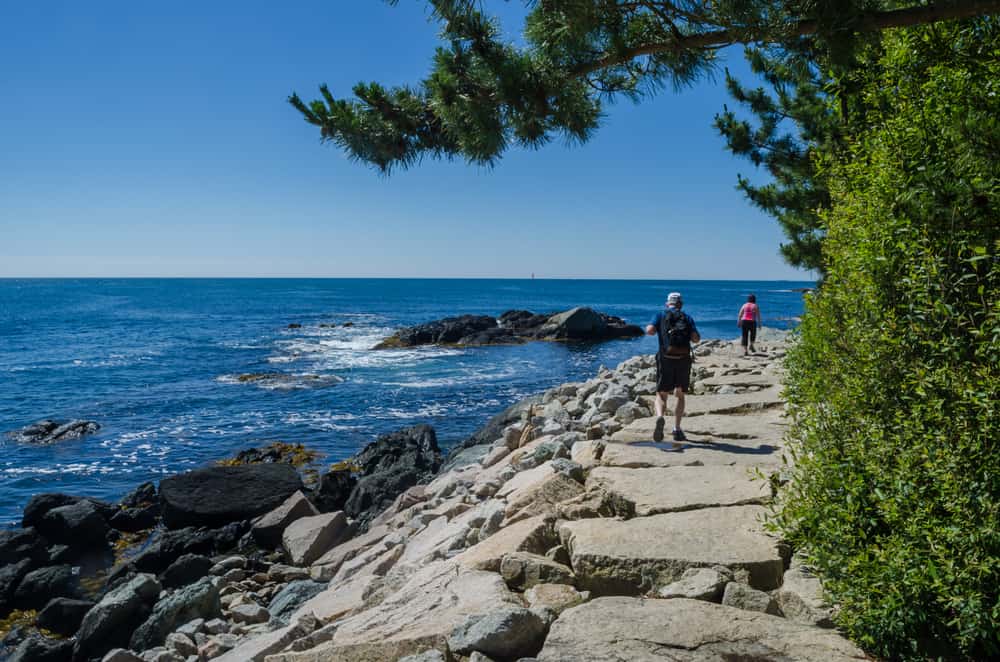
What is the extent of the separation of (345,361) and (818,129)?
79.3 feet

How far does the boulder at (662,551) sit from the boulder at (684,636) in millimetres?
465

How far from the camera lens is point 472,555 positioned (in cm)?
481

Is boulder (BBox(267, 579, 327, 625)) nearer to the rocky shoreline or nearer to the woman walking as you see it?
the rocky shoreline

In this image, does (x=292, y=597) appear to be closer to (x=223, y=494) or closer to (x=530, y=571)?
(x=530, y=571)

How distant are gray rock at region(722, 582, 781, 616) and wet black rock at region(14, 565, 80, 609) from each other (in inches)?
375

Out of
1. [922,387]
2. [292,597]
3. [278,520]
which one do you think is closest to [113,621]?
[292,597]

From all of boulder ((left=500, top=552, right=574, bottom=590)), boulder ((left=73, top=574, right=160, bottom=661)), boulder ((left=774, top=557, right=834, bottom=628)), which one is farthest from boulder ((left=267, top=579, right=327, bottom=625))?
boulder ((left=774, top=557, right=834, bottom=628))

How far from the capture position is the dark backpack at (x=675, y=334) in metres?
7.91

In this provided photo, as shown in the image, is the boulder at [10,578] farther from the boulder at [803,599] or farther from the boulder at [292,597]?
the boulder at [803,599]

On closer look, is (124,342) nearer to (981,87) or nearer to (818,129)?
(818,129)

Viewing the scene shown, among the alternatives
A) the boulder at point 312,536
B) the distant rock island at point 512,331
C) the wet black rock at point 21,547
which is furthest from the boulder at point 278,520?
the distant rock island at point 512,331

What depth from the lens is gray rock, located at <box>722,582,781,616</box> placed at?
3.49 m

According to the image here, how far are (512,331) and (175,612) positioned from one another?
34.7m

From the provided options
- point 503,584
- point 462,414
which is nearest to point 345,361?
point 462,414
